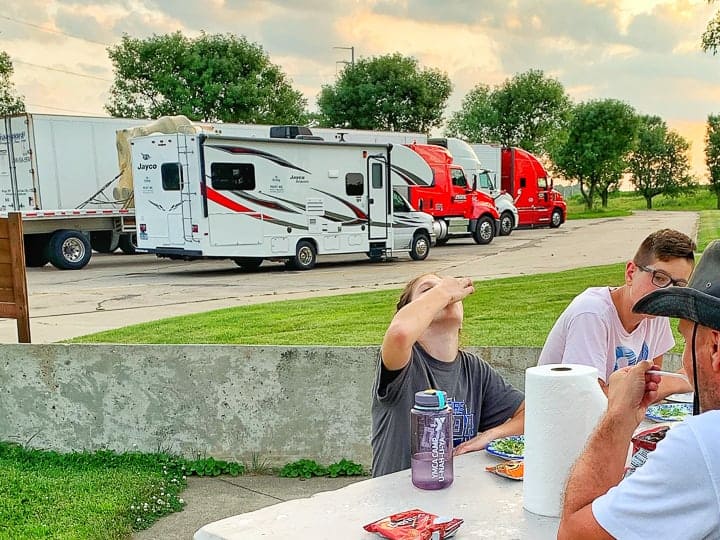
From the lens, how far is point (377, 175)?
16.3 m

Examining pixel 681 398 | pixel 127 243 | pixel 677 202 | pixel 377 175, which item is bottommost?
pixel 677 202

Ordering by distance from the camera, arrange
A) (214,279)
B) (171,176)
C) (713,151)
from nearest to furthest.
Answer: (214,279) → (171,176) → (713,151)

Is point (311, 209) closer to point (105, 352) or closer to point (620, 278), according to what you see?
point (620, 278)

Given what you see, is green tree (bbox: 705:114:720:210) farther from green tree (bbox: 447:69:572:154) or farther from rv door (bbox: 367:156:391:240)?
rv door (bbox: 367:156:391:240)

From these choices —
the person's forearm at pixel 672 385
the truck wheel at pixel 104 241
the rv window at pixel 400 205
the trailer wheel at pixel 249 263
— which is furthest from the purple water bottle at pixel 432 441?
the truck wheel at pixel 104 241

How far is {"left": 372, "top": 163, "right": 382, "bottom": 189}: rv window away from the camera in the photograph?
1623cm

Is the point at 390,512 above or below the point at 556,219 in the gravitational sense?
above

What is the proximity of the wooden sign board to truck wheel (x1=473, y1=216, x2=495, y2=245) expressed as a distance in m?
17.7

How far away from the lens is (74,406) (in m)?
4.96

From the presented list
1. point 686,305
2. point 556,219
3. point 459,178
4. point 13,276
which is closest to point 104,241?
point 459,178

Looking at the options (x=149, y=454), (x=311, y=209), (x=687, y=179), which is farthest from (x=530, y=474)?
(x=687, y=179)

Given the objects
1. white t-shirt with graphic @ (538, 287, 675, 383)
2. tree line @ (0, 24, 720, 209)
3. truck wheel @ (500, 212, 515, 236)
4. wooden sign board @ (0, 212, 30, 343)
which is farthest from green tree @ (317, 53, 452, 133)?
white t-shirt with graphic @ (538, 287, 675, 383)

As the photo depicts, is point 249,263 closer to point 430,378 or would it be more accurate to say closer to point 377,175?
point 377,175

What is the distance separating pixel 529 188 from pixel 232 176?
17.9 meters
